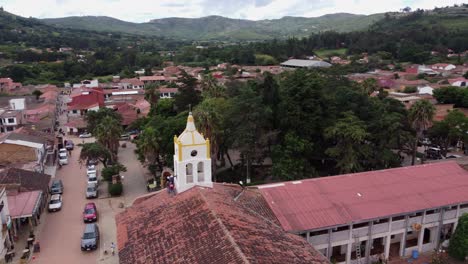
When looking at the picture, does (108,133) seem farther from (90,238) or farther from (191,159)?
(191,159)

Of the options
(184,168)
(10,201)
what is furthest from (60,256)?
(184,168)

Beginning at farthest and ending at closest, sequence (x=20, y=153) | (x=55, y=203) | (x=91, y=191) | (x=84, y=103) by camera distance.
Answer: (x=84, y=103) → (x=20, y=153) → (x=91, y=191) → (x=55, y=203)

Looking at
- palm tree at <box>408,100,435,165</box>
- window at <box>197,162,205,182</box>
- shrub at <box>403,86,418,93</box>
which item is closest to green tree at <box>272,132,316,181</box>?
window at <box>197,162,205,182</box>

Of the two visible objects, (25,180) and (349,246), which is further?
(25,180)

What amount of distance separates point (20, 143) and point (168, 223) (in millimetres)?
25747

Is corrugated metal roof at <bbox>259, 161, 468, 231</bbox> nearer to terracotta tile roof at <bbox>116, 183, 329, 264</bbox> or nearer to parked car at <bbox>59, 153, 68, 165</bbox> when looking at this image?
terracotta tile roof at <bbox>116, 183, 329, 264</bbox>

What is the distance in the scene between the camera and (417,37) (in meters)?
142

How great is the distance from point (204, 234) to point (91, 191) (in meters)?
21.2

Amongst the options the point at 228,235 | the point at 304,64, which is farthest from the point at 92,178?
the point at 304,64

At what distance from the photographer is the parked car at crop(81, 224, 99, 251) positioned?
25.4 meters

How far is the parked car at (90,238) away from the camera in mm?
25422

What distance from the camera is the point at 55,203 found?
32.3 meters

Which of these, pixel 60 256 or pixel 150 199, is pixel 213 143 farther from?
pixel 60 256

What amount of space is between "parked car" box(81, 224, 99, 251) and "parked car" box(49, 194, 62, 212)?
19.3ft
